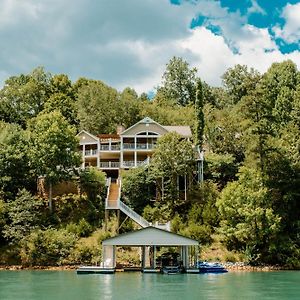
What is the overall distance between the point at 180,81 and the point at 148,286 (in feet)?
182

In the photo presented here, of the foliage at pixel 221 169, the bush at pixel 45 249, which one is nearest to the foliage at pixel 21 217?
the bush at pixel 45 249

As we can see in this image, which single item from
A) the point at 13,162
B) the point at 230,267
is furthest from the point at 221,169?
the point at 13,162

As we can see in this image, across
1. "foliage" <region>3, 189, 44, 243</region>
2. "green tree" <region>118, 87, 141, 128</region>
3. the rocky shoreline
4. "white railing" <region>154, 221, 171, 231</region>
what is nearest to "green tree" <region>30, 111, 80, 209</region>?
"foliage" <region>3, 189, 44, 243</region>

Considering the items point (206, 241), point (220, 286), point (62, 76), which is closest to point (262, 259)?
point (206, 241)

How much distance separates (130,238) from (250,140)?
14362 millimetres

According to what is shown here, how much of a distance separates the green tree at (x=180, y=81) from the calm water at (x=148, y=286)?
4592cm

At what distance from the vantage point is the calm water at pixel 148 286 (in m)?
26.4

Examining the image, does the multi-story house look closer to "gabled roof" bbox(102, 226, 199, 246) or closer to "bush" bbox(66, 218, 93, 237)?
"bush" bbox(66, 218, 93, 237)

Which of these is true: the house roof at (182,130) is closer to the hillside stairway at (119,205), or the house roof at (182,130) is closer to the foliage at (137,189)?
the foliage at (137,189)

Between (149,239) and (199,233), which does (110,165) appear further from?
(149,239)

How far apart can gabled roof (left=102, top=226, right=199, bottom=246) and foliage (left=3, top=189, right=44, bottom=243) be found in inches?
393

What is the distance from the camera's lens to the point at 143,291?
28.1 metres

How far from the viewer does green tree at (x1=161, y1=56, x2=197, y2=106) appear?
82.3 meters

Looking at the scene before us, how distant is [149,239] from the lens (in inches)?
1533
